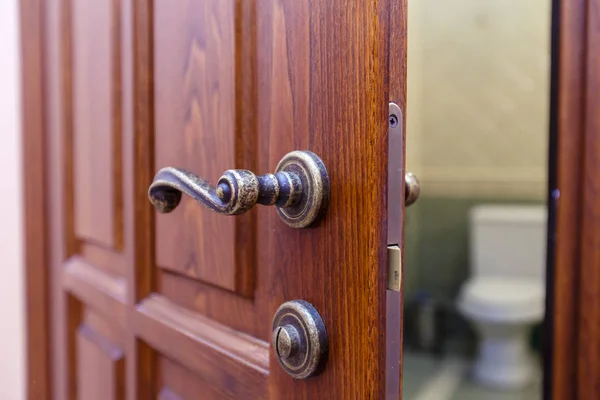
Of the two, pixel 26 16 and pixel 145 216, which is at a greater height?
pixel 26 16

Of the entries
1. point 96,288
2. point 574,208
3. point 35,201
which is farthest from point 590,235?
point 35,201

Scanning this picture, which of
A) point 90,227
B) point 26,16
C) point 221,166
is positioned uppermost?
point 26,16

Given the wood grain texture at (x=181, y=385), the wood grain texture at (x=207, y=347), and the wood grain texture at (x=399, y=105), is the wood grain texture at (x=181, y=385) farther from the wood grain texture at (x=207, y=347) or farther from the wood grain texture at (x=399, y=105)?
the wood grain texture at (x=399, y=105)

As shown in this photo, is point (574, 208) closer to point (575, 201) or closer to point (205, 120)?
point (575, 201)

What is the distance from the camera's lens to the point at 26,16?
90 centimetres

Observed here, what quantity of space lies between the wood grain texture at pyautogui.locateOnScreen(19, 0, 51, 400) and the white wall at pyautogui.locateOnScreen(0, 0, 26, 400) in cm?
5

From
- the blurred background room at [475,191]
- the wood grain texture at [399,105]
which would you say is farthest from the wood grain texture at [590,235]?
the blurred background room at [475,191]

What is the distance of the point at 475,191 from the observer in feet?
7.22

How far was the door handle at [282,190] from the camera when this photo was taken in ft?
1.08

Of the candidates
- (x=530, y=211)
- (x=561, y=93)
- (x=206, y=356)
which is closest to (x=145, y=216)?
(x=206, y=356)

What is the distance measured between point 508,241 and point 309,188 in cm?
189

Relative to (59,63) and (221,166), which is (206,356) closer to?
(221,166)

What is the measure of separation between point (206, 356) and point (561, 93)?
550mm

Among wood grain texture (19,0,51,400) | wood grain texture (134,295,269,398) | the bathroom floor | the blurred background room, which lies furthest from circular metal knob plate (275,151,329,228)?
the blurred background room
